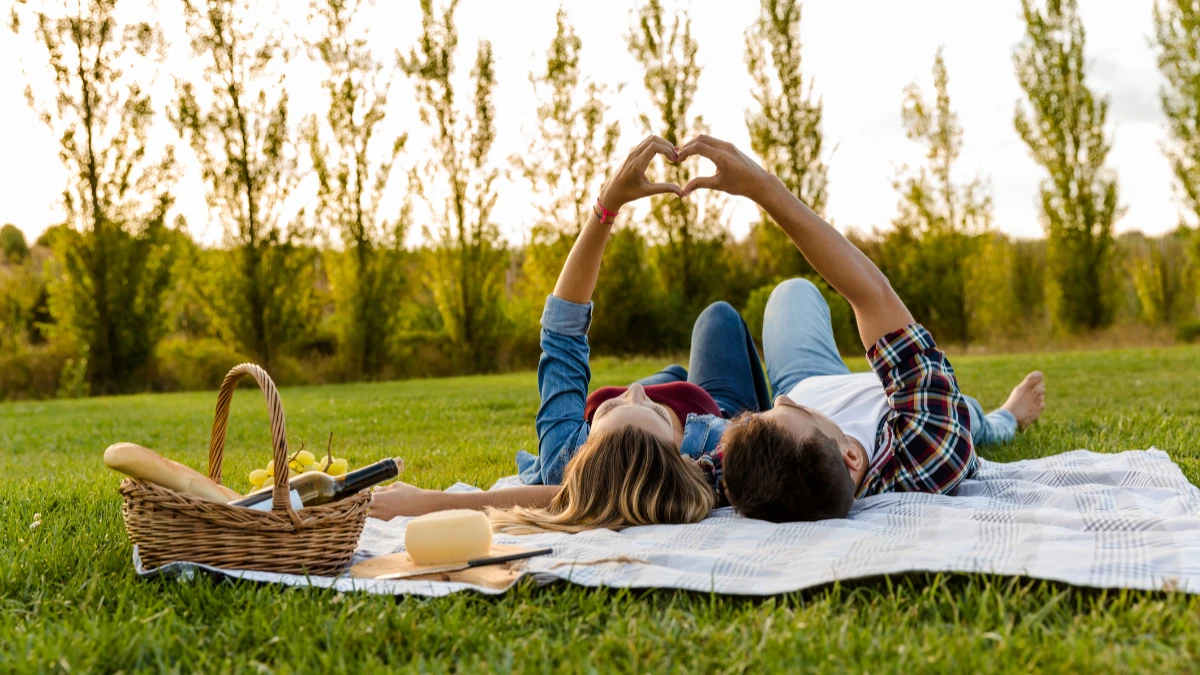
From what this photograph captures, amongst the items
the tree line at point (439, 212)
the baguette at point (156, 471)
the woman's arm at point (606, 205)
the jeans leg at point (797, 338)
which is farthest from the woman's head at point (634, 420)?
the tree line at point (439, 212)

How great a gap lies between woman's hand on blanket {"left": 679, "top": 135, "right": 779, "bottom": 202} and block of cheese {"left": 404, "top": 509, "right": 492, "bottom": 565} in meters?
1.28

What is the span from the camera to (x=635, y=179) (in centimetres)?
307

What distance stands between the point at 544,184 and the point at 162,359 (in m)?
8.03

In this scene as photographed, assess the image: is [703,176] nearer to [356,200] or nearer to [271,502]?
[271,502]

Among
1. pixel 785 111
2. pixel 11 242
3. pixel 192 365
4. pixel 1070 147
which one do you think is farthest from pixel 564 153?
pixel 11 242

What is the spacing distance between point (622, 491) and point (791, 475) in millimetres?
544

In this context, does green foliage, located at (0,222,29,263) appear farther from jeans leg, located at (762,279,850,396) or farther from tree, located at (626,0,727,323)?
jeans leg, located at (762,279,850,396)

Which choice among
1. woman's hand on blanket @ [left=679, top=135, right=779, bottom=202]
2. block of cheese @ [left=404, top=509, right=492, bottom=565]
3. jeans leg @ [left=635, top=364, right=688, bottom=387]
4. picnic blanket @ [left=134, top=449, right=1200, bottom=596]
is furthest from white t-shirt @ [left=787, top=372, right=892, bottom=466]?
block of cheese @ [left=404, top=509, right=492, bottom=565]

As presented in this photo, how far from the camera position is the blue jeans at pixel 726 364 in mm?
4668

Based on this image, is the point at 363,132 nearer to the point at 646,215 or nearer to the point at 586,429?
the point at 646,215

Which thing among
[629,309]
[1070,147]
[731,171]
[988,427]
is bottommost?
[988,427]

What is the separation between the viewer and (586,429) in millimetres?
3525

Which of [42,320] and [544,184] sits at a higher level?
[544,184]

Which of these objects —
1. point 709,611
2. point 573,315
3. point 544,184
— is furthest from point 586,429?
point 544,184
